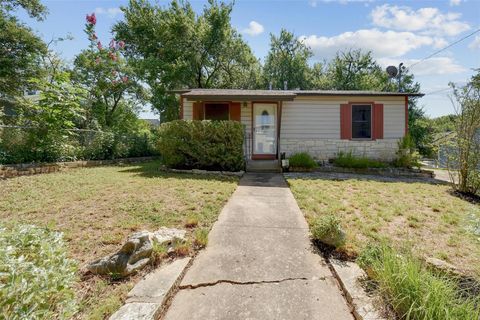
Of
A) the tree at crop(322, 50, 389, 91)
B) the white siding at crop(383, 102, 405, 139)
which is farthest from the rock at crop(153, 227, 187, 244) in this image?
the tree at crop(322, 50, 389, 91)

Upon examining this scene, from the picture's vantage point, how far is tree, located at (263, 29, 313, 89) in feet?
82.5

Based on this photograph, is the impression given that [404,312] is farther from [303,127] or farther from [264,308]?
[303,127]

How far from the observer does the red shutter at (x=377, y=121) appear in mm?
9922

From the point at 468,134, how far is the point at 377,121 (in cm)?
398

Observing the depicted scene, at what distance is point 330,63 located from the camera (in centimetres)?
2800

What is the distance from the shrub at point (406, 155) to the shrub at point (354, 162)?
63 cm

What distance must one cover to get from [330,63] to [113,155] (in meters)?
26.3

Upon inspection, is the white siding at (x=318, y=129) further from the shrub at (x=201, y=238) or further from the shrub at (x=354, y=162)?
the shrub at (x=201, y=238)

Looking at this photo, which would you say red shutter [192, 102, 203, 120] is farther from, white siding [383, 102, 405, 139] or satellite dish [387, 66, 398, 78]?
satellite dish [387, 66, 398, 78]

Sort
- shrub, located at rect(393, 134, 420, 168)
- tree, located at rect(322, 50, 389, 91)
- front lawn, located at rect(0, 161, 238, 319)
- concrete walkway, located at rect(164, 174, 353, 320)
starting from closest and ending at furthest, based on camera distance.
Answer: concrete walkway, located at rect(164, 174, 353, 320) < front lawn, located at rect(0, 161, 238, 319) < shrub, located at rect(393, 134, 420, 168) < tree, located at rect(322, 50, 389, 91)

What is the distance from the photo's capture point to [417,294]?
5.91ft

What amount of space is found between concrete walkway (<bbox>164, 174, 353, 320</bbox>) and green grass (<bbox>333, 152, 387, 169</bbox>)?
6.03m

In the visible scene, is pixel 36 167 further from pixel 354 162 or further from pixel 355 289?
pixel 354 162

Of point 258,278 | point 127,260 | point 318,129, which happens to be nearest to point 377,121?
point 318,129
